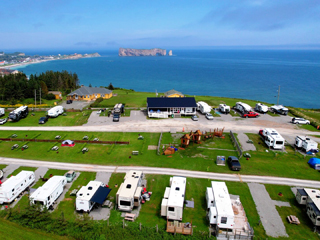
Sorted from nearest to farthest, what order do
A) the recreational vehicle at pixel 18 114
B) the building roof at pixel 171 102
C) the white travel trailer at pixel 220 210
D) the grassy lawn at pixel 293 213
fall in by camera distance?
1. the white travel trailer at pixel 220 210
2. the grassy lawn at pixel 293 213
3. the recreational vehicle at pixel 18 114
4. the building roof at pixel 171 102

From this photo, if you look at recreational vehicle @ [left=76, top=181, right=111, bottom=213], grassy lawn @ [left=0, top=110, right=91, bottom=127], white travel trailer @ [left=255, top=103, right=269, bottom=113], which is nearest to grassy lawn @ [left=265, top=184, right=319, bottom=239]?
recreational vehicle @ [left=76, top=181, right=111, bottom=213]

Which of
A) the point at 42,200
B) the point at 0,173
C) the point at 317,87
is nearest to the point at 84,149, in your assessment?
the point at 0,173

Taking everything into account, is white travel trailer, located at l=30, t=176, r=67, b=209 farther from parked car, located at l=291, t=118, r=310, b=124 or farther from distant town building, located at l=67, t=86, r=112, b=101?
parked car, located at l=291, t=118, r=310, b=124

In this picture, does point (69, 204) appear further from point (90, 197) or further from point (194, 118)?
point (194, 118)

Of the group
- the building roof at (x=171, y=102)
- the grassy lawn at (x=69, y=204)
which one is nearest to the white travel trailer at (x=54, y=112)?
the building roof at (x=171, y=102)

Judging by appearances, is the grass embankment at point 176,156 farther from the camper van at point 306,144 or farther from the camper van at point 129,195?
the camper van at point 129,195

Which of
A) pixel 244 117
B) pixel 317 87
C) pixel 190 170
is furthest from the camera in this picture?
pixel 317 87

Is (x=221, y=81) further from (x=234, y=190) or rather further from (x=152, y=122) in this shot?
(x=234, y=190)
